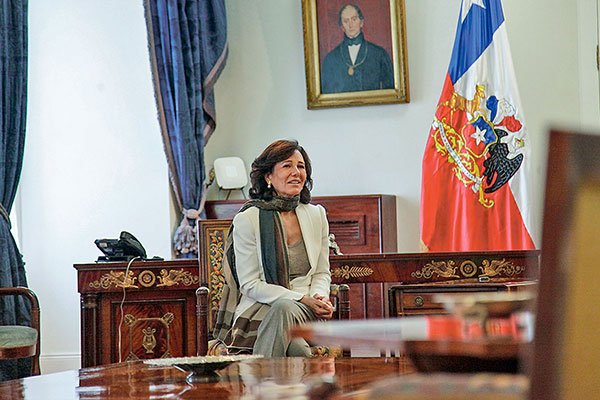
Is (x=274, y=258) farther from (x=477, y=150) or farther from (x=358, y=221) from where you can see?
(x=477, y=150)

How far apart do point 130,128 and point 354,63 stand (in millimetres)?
1651

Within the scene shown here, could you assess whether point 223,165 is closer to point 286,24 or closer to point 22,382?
point 286,24

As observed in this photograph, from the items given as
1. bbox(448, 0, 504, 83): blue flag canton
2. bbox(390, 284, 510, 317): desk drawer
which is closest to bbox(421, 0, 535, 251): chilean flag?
bbox(448, 0, 504, 83): blue flag canton

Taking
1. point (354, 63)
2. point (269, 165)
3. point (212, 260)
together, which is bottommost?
point (212, 260)

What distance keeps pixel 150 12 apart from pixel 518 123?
2.57 meters

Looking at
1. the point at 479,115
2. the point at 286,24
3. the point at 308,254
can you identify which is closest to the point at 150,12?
the point at 286,24

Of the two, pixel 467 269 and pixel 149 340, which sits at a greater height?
pixel 467 269

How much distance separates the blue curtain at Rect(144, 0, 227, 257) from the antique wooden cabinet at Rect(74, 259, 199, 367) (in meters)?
1.35

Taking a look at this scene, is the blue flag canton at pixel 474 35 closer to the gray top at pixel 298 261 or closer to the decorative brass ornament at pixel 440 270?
the decorative brass ornament at pixel 440 270

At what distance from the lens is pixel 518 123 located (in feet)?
21.2

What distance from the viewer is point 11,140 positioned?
5.89m

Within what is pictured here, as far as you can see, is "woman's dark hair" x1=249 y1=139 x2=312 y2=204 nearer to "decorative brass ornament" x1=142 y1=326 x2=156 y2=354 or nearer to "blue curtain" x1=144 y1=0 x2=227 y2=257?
"decorative brass ornament" x1=142 y1=326 x2=156 y2=354

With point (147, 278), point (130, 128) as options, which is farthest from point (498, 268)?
point (130, 128)

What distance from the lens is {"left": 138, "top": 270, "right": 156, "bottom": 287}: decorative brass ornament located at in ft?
16.6
